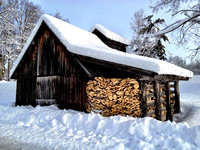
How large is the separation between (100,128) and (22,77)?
23.1 ft

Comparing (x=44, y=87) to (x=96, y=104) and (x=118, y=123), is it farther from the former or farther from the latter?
(x=118, y=123)

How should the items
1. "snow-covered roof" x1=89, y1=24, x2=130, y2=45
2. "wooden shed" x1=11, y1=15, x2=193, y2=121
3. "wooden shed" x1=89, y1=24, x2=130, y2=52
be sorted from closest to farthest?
"wooden shed" x1=11, y1=15, x2=193, y2=121, "snow-covered roof" x1=89, y1=24, x2=130, y2=45, "wooden shed" x1=89, y1=24, x2=130, y2=52

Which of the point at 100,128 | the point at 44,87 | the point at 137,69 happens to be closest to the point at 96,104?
the point at 100,128

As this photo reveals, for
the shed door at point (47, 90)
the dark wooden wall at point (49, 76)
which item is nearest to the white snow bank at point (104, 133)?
the dark wooden wall at point (49, 76)

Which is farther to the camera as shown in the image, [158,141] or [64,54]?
[64,54]

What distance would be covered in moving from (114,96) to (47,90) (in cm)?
389

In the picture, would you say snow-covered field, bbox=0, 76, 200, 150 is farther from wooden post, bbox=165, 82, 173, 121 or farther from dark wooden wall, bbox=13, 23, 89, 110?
wooden post, bbox=165, 82, 173, 121

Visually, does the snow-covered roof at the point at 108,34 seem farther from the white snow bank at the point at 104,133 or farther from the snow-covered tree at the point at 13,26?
the white snow bank at the point at 104,133

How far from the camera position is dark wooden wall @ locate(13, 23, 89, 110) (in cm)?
678

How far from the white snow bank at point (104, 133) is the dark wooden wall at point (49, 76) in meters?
1.75

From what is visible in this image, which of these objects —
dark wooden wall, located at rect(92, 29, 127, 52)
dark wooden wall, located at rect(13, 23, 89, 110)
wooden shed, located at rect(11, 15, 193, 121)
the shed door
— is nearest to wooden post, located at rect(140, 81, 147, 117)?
wooden shed, located at rect(11, 15, 193, 121)

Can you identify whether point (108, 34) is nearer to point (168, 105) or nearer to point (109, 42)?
point (109, 42)

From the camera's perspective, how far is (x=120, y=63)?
5.16 meters

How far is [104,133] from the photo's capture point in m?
3.98
